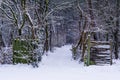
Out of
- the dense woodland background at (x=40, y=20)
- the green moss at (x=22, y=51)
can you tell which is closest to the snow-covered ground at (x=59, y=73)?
the green moss at (x=22, y=51)

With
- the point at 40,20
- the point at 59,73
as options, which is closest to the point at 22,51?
the point at 59,73

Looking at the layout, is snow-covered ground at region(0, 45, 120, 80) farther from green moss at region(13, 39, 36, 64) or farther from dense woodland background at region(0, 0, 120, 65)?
dense woodland background at region(0, 0, 120, 65)

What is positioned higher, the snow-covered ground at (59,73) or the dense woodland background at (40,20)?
the dense woodland background at (40,20)

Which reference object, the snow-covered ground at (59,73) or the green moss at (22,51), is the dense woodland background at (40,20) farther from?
the snow-covered ground at (59,73)

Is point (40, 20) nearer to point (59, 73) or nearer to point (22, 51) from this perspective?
point (22, 51)

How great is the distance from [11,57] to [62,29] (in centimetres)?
5702

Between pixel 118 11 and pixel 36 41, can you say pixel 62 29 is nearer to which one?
pixel 118 11

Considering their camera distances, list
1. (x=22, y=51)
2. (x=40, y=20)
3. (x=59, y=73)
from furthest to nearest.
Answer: (x=40, y=20) < (x=22, y=51) < (x=59, y=73)

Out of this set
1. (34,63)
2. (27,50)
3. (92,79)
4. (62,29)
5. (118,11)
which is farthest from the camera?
(62,29)

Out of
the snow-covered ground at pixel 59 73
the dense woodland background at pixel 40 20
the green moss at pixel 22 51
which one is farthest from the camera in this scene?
the dense woodland background at pixel 40 20

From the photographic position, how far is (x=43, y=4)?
31.2 meters

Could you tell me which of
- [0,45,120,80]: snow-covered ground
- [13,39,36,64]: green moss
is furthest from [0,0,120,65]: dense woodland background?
[0,45,120,80]: snow-covered ground

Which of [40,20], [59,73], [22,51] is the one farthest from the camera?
[40,20]

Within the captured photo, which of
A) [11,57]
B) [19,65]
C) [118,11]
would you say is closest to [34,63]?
[19,65]
